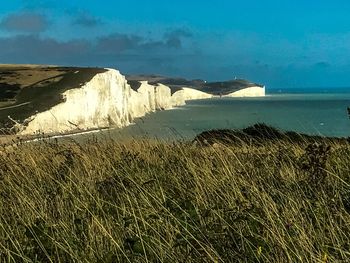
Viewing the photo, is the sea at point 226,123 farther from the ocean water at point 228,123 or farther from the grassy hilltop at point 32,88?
the grassy hilltop at point 32,88

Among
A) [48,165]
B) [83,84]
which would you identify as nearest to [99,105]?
[83,84]

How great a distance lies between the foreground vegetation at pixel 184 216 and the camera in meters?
3.60

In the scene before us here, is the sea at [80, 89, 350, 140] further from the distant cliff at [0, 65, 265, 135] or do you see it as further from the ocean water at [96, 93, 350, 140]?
the distant cliff at [0, 65, 265, 135]

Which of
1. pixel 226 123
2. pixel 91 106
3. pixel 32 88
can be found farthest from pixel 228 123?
pixel 226 123

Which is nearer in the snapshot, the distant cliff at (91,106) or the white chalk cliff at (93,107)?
the distant cliff at (91,106)

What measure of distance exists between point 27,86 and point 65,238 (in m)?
77.9

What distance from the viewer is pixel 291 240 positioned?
351 cm

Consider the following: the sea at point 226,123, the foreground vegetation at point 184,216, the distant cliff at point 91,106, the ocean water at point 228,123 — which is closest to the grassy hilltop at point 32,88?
the distant cliff at point 91,106

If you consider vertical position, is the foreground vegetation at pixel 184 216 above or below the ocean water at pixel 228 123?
above

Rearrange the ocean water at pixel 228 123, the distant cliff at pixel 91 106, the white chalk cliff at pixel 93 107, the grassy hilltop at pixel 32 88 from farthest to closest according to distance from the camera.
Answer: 1. the grassy hilltop at pixel 32 88
2. the white chalk cliff at pixel 93 107
3. the distant cliff at pixel 91 106
4. the ocean water at pixel 228 123

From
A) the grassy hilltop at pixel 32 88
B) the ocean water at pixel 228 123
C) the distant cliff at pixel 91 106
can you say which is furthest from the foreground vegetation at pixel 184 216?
the grassy hilltop at pixel 32 88

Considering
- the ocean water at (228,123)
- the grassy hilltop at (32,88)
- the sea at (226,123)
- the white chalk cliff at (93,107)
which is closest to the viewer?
the sea at (226,123)

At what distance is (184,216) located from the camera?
171 inches

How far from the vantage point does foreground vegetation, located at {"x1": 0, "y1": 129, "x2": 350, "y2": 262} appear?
11.8ft
